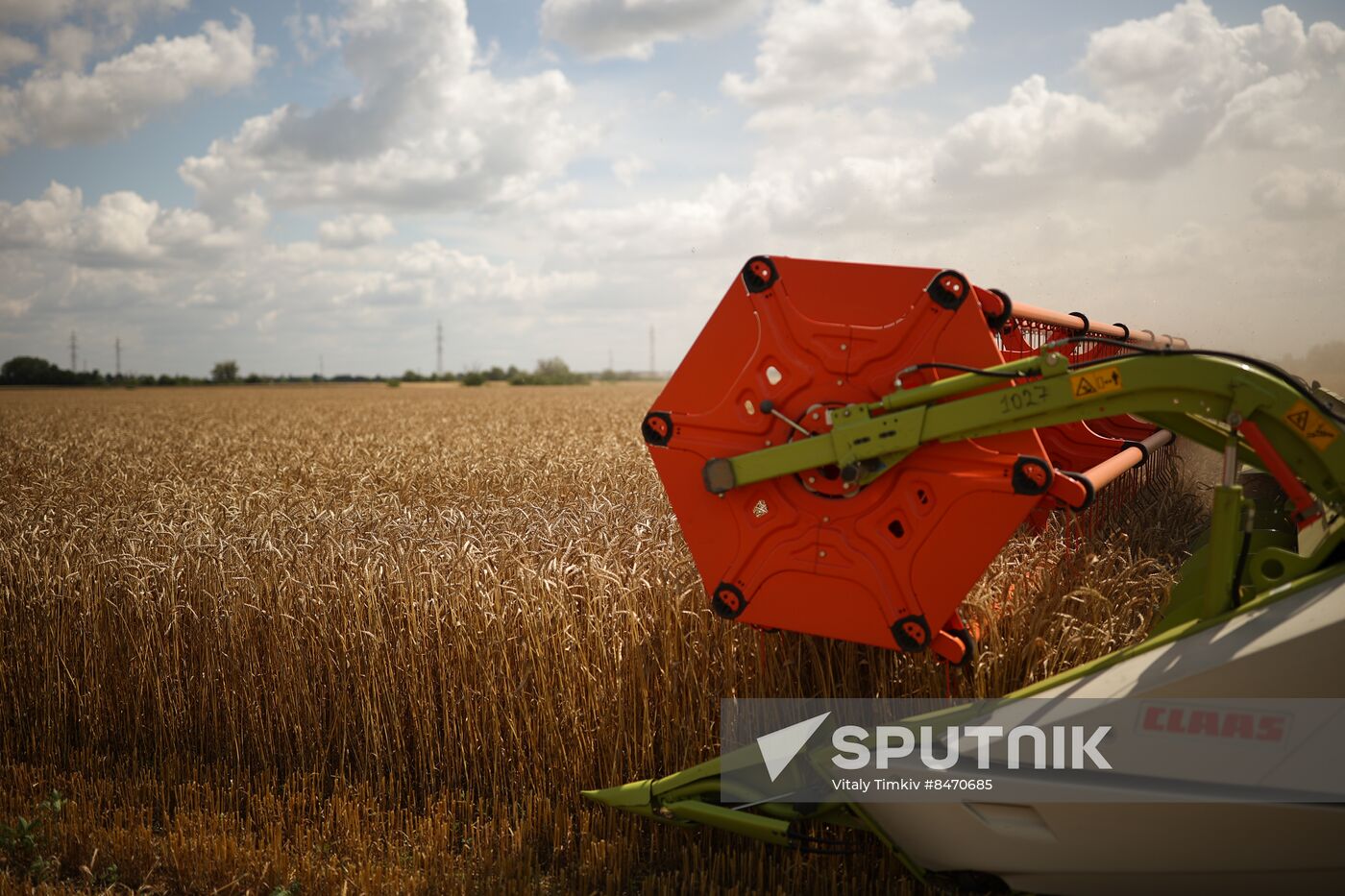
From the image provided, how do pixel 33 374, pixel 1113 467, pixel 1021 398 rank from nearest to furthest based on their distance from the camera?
1. pixel 1021 398
2. pixel 1113 467
3. pixel 33 374

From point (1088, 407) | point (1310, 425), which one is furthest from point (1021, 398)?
point (1310, 425)

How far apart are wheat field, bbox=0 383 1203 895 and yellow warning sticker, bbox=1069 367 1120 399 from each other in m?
1.30

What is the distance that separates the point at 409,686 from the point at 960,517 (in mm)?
2854

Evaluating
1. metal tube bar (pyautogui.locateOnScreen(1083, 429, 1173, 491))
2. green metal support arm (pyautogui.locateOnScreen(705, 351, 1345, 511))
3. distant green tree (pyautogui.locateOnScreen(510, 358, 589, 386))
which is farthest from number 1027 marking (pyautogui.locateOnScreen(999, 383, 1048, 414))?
distant green tree (pyautogui.locateOnScreen(510, 358, 589, 386))

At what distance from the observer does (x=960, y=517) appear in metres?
2.95

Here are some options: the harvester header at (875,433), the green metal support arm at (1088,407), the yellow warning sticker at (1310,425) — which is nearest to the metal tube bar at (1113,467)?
the harvester header at (875,433)

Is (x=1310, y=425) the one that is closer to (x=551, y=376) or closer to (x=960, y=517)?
(x=960, y=517)

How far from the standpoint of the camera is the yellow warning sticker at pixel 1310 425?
8.84ft

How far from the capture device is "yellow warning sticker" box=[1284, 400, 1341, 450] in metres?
2.69

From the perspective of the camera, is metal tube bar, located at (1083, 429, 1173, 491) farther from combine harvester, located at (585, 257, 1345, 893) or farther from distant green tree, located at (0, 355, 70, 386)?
distant green tree, located at (0, 355, 70, 386)

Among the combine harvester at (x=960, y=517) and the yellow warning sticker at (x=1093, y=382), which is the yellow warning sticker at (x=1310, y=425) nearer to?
the combine harvester at (x=960, y=517)

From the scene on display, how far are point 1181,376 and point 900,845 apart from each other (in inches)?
69.6

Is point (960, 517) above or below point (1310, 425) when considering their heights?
below

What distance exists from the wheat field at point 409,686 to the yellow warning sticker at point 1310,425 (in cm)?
134
